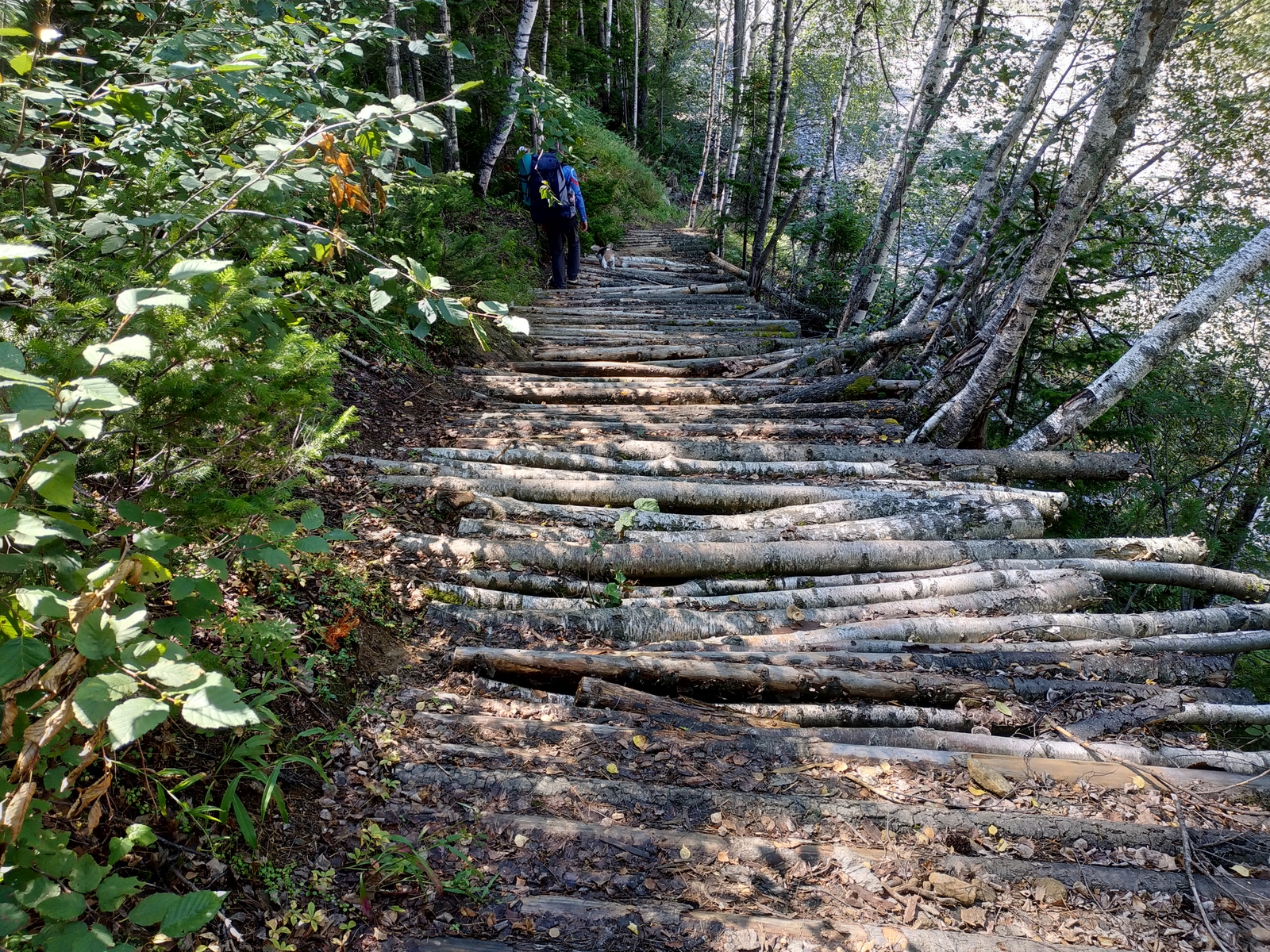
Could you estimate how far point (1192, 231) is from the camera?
1010 cm

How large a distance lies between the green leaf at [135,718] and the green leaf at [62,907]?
1.66ft

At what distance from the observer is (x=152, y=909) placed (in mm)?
1541

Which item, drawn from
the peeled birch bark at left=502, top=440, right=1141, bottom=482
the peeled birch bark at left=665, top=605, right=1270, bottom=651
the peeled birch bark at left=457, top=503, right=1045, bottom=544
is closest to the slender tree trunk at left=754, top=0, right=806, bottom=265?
the peeled birch bark at left=502, top=440, right=1141, bottom=482

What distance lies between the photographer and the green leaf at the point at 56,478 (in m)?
1.38

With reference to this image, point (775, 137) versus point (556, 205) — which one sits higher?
point (775, 137)

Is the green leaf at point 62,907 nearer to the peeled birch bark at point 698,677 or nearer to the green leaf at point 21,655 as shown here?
the green leaf at point 21,655

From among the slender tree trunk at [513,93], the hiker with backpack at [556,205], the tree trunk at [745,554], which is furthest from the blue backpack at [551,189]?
→ the tree trunk at [745,554]

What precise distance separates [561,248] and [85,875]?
12043 millimetres

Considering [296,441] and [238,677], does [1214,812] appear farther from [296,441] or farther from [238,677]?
[296,441]

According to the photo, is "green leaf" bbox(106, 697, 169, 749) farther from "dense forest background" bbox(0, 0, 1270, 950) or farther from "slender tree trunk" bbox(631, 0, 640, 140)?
"slender tree trunk" bbox(631, 0, 640, 140)

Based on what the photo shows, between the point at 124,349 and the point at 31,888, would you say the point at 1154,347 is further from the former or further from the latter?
the point at 31,888

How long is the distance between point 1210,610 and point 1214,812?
200 centimetres

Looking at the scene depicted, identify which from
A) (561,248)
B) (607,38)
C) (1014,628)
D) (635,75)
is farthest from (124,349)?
(635,75)

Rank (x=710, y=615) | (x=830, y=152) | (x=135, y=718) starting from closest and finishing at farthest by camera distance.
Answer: (x=135, y=718) → (x=710, y=615) → (x=830, y=152)
